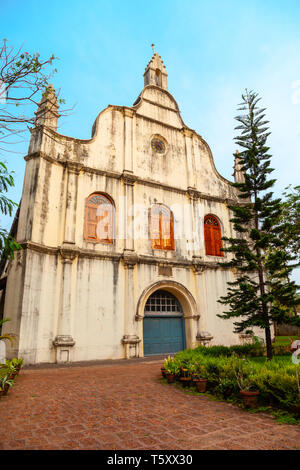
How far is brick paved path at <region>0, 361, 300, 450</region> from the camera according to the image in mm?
3588

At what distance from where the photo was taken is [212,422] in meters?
4.43

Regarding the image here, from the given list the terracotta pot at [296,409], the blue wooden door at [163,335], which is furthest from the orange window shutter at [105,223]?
the terracotta pot at [296,409]

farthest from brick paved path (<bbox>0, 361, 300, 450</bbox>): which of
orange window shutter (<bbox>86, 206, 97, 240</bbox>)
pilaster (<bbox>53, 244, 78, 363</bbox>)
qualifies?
orange window shutter (<bbox>86, 206, 97, 240</bbox>)

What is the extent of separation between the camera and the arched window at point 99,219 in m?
13.0

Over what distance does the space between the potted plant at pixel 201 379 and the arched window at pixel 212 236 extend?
955cm

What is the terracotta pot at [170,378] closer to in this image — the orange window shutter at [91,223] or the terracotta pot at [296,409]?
the terracotta pot at [296,409]

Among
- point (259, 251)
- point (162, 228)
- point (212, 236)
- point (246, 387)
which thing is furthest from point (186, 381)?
point (212, 236)

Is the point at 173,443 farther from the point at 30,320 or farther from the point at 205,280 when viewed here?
the point at 205,280

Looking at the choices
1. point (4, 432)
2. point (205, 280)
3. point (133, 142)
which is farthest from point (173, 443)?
point (133, 142)

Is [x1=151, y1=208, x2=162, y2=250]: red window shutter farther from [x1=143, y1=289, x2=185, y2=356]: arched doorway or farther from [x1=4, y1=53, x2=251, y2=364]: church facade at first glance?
[x1=143, y1=289, x2=185, y2=356]: arched doorway

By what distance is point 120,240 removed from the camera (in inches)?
527

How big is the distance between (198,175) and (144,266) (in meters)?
6.89

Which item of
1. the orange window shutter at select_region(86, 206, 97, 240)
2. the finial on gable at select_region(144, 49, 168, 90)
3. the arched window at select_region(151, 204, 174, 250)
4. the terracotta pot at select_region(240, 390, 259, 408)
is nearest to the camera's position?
the terracotta pot at select_region(240, 390, 259, 408)

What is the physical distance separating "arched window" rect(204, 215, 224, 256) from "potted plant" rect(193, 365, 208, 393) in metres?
9.55
